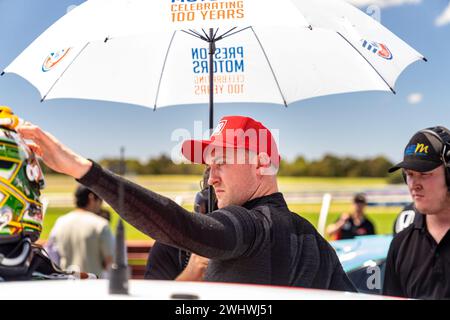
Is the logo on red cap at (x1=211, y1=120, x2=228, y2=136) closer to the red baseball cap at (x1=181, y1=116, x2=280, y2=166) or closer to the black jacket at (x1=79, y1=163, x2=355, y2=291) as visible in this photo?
the red baseball cap at (x1=181, y1=116, x2=280, y2=166)

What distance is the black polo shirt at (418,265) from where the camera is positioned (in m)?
3.19

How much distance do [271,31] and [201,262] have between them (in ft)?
6.79

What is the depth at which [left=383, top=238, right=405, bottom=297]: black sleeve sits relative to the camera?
10.9 feet

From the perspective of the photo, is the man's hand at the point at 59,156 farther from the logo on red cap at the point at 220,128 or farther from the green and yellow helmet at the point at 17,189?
the logo on red cap at the point at 220,128

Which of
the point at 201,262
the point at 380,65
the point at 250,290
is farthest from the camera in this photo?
the point at 380,65

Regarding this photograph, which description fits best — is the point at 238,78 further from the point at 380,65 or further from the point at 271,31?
the point at 380,65

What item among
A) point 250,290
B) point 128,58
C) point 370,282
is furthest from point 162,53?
point 250,290

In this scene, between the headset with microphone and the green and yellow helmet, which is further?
the headset with microphone

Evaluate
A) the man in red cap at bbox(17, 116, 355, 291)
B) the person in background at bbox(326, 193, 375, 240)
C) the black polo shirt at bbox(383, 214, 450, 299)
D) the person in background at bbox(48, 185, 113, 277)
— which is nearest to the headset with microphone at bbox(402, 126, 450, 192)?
the black polo shirt at bbox(383, 214, 450, 299)

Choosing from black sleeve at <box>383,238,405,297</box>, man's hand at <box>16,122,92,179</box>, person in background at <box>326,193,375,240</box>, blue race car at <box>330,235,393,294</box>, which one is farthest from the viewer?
person in background at <box>326,193,375,240</box>

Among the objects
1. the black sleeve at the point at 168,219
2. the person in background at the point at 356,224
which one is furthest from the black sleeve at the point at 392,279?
the person in background at the point at 356,224

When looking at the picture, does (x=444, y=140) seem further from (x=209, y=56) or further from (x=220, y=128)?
(x=209, y=56)

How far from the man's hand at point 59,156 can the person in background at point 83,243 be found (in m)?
3.21
